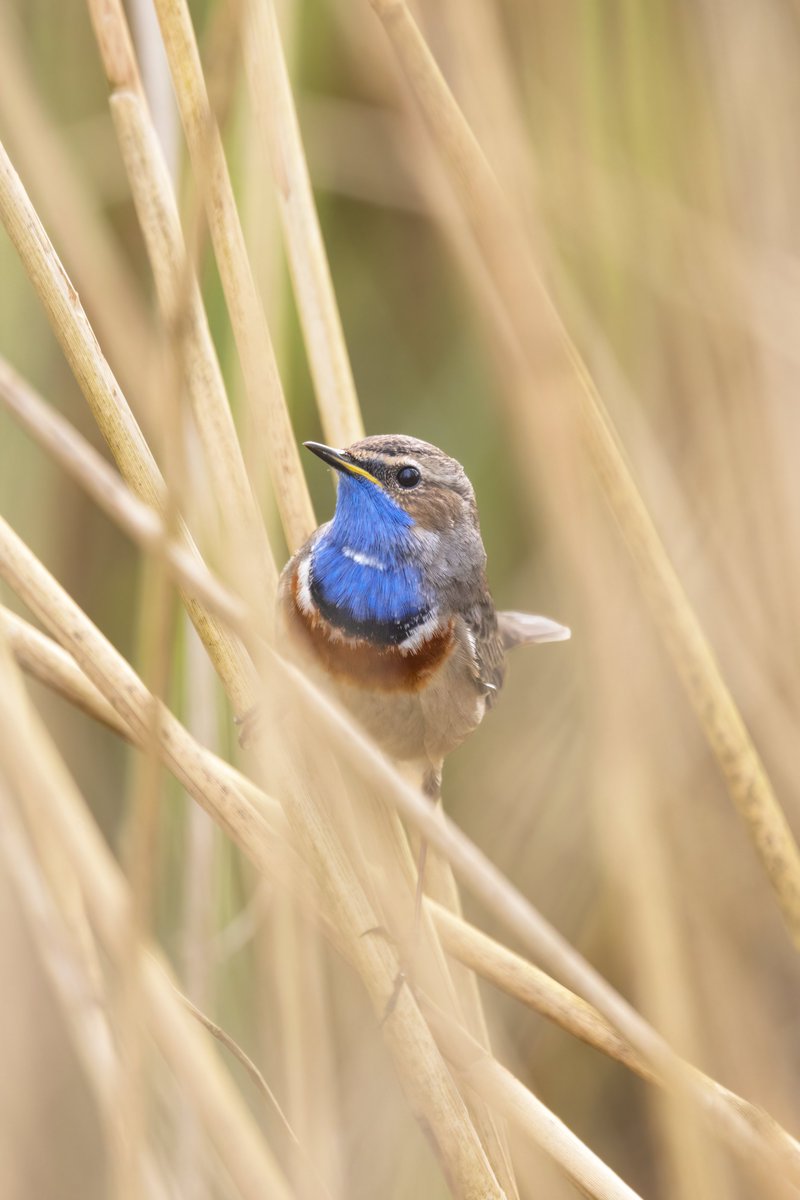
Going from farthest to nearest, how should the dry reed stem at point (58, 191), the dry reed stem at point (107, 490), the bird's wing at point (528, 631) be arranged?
1. the bird's wing at point (528, 631)
2. the dry reed stem at point (58, 191)
3. the dry reed stem at point (107, 490)

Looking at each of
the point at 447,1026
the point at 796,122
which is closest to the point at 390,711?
the point at 447,1026

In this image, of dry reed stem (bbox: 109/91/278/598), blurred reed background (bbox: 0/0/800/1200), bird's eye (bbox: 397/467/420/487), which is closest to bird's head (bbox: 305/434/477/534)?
bird's eye (bbox: 397/467/420/487)

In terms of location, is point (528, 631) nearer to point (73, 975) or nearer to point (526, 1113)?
point (526, 1113)

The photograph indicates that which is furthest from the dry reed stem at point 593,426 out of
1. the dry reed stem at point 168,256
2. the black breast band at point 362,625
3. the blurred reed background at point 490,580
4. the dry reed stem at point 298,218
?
the black breast band at point 362,625

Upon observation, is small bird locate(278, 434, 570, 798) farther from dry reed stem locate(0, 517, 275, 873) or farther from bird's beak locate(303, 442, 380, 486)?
dry reed stem locate(0, 517, 275, 873)

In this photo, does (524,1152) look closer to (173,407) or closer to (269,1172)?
(269,1172)

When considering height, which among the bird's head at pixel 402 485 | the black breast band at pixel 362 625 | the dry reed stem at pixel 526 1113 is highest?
the bird's head at pixel 402 485

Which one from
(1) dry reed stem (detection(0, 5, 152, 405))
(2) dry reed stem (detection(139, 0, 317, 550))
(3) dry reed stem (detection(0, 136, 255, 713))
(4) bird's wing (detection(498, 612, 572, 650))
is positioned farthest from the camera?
(4) bird's wing (detection(498, 612, 572, 650))

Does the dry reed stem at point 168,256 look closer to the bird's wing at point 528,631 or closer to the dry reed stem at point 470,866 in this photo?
the dry reed stem at point 470,866
